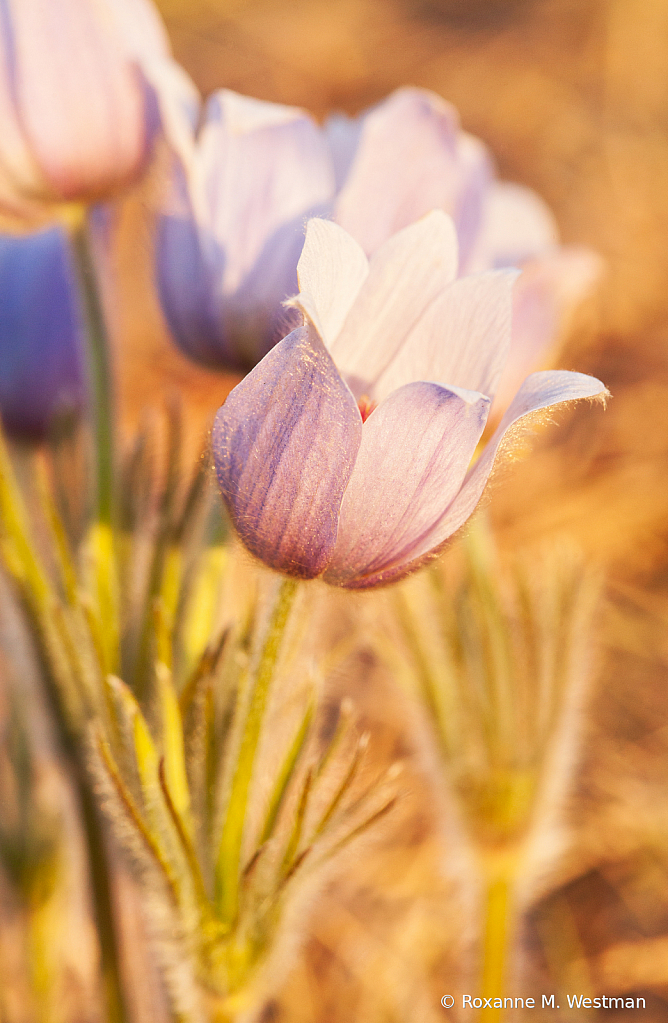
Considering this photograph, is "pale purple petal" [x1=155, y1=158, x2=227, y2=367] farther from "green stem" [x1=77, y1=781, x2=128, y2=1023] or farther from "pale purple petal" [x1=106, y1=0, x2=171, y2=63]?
"green stem" [x1=77, y1=781, x2=128, y2=1023]

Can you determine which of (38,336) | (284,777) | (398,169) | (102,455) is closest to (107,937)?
(284,777)

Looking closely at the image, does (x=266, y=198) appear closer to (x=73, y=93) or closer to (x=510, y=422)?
(x=73, y=93)

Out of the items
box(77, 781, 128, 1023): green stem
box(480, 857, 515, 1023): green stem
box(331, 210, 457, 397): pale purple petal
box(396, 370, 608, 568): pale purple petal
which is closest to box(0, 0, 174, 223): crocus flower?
box(331, 210, 457, 397): pale purple petal

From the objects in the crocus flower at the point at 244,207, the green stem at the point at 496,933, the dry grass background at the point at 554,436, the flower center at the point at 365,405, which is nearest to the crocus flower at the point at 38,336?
the dry grass background at the point at 554,436

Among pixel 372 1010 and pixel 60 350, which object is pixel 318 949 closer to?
pixel 372 1010

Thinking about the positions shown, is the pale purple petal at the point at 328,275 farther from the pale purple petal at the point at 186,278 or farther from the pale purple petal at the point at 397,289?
the pale purple petal at the point at 186,278
